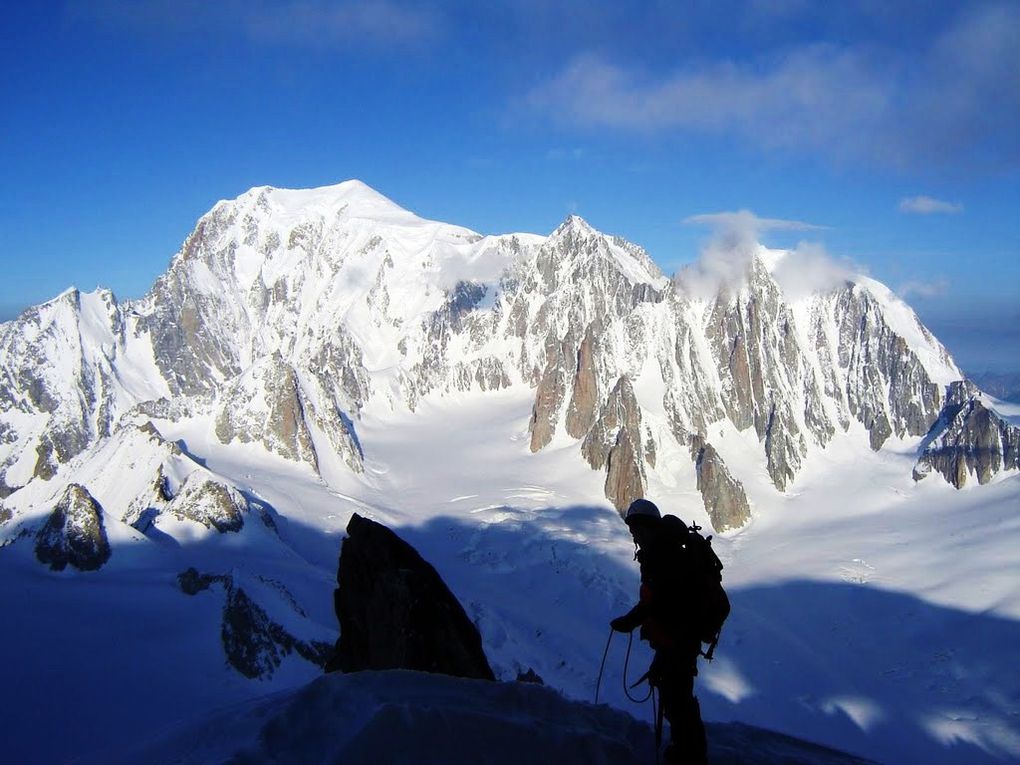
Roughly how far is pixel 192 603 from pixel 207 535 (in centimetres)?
2417

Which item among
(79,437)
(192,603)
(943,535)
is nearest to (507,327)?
(79,437)

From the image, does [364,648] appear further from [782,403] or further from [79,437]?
→ [79,437]

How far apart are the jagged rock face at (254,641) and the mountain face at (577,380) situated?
2697 centimetres

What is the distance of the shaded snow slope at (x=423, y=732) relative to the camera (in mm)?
7758

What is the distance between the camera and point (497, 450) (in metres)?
134

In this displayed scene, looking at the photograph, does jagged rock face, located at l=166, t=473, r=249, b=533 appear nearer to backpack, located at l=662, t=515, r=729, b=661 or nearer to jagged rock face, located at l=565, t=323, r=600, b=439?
Answer: backpack, located at l=662, t=515, r=729, b=661

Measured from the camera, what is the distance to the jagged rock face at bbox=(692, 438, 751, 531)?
10231 centimetres

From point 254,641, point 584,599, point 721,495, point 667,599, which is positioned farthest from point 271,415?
point 667,599

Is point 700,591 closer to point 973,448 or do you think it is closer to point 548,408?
point 973,448

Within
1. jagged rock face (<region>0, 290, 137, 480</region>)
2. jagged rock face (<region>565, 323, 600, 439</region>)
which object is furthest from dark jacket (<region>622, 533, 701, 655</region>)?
jagged rock face (<region>0, 290, 137, 480</region>)

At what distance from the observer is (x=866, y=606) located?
72625 millimetres

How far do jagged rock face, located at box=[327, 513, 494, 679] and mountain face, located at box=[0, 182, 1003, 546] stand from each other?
1853 inches

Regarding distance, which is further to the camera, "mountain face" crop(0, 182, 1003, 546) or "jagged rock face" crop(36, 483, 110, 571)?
"mountain face" crop(0, 182, 1003, 546)

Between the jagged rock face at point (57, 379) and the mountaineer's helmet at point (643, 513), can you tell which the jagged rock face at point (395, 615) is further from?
the jagged rock face at point (57, 379)
